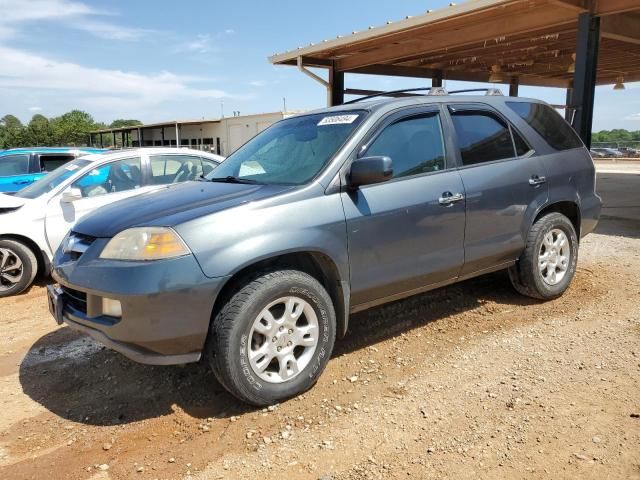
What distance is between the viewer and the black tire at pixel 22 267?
5.71 metres

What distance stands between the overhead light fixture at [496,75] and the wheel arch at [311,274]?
1314 centimetres

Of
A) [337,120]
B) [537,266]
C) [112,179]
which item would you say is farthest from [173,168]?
[537,266]

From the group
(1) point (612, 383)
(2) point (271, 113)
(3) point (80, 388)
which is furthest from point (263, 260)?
(2) point (271, 113)

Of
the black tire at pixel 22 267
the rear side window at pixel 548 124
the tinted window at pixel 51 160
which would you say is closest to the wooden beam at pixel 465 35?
the rear side window at pixel 548 124

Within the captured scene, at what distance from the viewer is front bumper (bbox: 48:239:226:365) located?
9.04 feet

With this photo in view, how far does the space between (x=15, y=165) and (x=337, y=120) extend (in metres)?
8.93

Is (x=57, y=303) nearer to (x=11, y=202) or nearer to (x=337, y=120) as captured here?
(x=337, y=120)

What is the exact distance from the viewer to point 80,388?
11.6 feet

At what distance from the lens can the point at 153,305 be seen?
2752 millimetres

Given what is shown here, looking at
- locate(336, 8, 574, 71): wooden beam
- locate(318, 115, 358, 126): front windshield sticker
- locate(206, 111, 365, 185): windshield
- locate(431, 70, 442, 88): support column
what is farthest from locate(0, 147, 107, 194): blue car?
locate(431, 70, 442, 88): support column

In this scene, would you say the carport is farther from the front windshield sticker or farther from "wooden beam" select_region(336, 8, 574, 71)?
the front windshield sticker

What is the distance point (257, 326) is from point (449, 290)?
8.77ft

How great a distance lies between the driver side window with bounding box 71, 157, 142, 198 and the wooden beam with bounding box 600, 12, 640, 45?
7.79m

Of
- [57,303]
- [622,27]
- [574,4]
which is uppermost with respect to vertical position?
[574,4]
